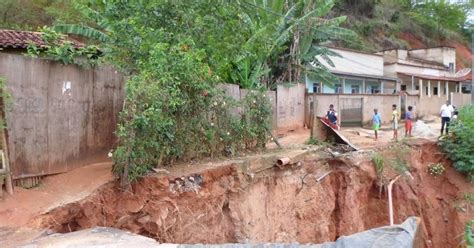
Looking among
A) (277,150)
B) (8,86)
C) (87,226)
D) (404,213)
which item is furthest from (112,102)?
(404,213)

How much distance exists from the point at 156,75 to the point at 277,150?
184 inches

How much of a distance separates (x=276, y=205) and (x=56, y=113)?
4.81m

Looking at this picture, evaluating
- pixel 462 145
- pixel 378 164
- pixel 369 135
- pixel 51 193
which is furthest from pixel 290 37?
pixel 51 193

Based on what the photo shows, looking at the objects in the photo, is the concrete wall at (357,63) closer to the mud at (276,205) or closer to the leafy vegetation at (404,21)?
the leafy vegetation at (404,21)

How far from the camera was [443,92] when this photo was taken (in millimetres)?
36688

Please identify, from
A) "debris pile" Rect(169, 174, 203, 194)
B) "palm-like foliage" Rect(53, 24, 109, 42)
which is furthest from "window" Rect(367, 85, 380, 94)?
"debris pile" Rect(169, 174, 203, 194)

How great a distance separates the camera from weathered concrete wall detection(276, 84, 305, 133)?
18.0m

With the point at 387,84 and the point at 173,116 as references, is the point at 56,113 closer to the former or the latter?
the point at 173,116

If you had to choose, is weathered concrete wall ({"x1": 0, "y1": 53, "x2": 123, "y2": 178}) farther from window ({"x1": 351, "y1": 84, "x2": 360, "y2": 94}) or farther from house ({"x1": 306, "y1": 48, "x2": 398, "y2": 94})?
window ({"x1": 351, "y1": 84, "x2": 360, "y2": 94})

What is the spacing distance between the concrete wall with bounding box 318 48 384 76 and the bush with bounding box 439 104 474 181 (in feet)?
41.5

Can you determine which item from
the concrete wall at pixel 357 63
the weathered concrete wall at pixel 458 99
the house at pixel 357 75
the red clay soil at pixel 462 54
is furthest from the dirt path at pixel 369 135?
the red clay soil at pixel 462 54

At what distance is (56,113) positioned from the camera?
7.71 m

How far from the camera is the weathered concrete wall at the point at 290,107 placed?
59.0 ft

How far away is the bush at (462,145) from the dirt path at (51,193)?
411 inches
